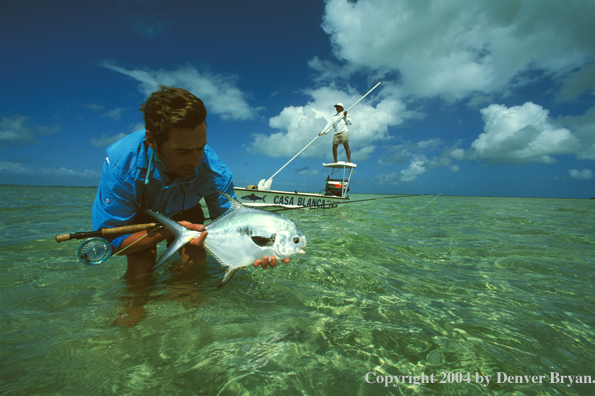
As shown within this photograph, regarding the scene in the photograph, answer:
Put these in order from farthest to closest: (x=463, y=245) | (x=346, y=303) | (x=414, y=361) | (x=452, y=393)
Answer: (x=463, y=245) → (x=346, y=303) → (x=414, y=361) → (x=452, y=393)

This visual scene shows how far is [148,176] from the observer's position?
269 cm

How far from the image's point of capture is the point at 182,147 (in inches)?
92.6

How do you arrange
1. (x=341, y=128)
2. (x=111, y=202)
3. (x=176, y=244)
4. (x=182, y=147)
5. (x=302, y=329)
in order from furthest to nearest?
(x=341, y=128)
(x=111, y=202)
(x=182, y=147)
(x=176, y=244)
(x=302, y=329)

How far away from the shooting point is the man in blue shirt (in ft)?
7.51

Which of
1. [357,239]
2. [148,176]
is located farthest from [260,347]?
[357,239]

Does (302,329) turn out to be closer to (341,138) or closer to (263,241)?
(263,241)

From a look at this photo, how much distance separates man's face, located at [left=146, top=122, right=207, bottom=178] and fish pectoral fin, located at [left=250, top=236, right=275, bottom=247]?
0.98 m

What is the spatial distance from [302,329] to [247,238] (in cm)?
85

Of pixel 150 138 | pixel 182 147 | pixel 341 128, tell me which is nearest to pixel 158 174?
pixel 150 138

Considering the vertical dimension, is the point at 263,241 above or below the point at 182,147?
below

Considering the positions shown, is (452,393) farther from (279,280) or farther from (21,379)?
(21,379)

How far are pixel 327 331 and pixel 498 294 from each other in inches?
79.4

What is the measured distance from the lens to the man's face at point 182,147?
2.30 m

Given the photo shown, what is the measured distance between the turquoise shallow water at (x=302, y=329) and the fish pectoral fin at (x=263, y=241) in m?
0.61
